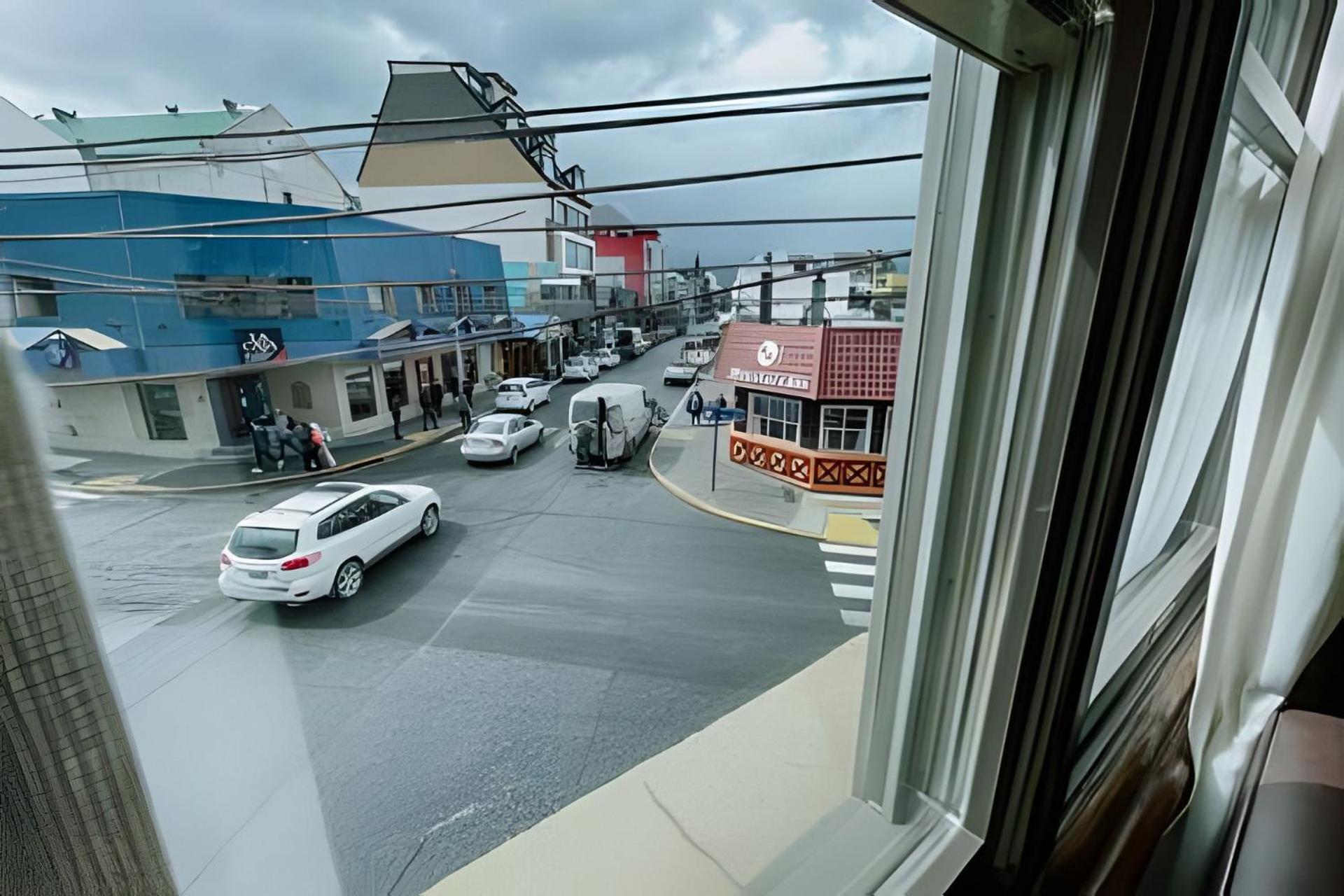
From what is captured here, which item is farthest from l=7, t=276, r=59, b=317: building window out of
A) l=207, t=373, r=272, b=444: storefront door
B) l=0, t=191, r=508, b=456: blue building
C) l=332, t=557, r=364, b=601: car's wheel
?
l=332, t=557, r=364, b=601: car's wheel

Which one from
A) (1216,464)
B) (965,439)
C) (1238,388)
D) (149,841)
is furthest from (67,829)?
(1216,464)

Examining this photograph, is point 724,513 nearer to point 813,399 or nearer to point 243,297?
point 813,399

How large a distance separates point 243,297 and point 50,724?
0.51 meters

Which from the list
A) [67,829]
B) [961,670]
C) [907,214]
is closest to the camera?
[67,829]

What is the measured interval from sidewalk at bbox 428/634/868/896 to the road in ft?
0.28

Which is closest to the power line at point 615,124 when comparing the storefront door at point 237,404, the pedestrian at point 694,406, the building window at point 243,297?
the building window at point 243,297

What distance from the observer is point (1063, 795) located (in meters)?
0.61

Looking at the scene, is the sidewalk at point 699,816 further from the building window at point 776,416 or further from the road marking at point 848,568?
the building window at point 776,416

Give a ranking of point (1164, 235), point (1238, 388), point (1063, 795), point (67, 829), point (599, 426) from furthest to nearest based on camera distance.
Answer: point (599, 426), point (1238, 388), point (1063, 795), point (1164, 235), point (67, 829)

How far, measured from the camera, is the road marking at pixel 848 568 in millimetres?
1465

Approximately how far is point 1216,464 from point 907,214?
3.13 ft

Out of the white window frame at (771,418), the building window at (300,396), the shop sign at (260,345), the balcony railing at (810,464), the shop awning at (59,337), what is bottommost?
the balcony railing at (810,464)

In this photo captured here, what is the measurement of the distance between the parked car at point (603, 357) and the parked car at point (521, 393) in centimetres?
35

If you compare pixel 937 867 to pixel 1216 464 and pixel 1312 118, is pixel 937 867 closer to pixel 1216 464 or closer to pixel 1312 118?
pixel 1312 118
